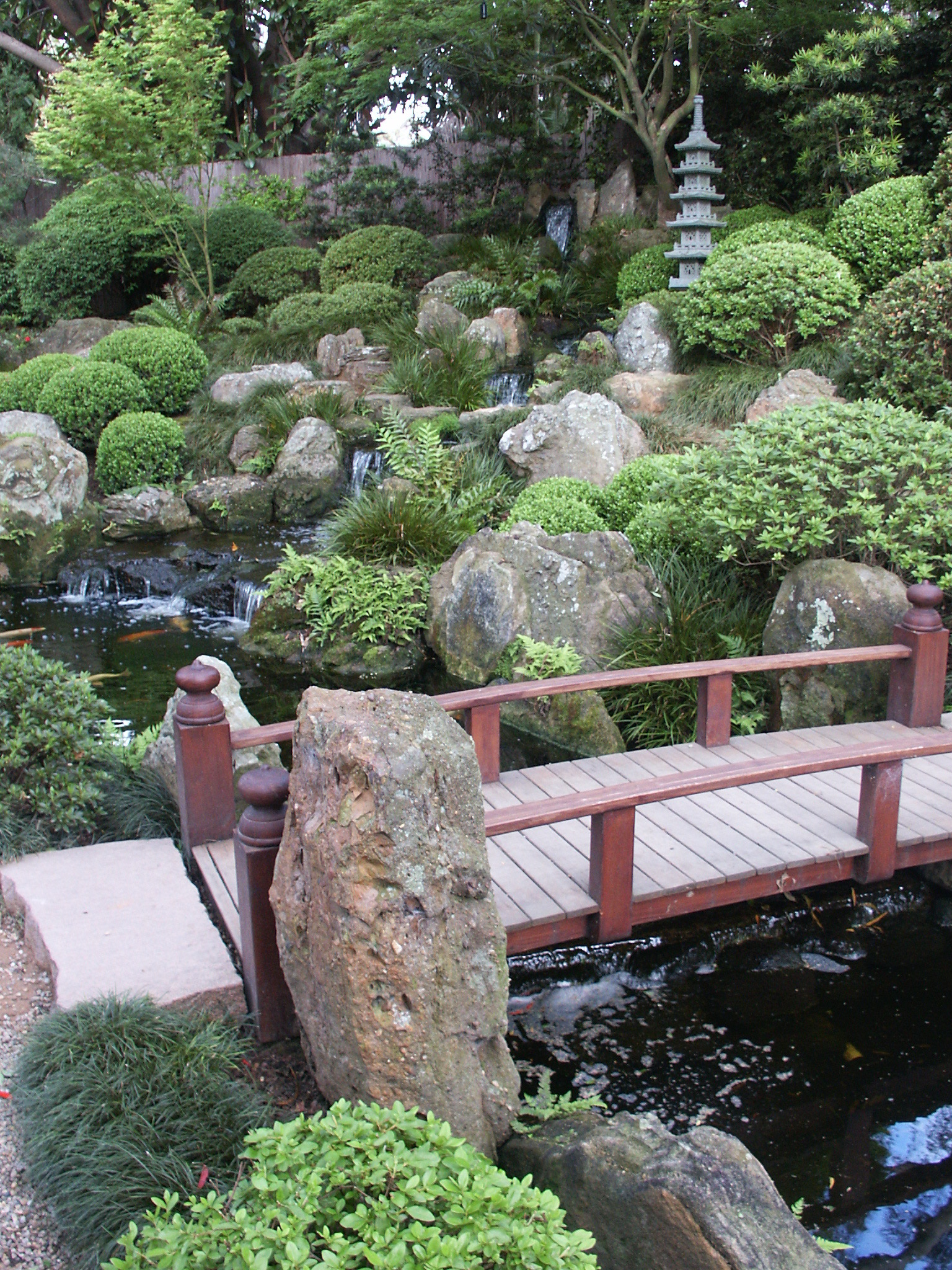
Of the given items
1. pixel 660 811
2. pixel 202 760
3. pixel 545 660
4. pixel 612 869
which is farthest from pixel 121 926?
pixel 545 660

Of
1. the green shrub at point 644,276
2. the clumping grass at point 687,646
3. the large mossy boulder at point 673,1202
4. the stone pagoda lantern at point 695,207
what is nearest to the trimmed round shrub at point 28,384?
the green shrub at point 644,276

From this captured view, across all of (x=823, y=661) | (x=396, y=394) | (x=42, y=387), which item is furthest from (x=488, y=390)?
(x=823, y=661)

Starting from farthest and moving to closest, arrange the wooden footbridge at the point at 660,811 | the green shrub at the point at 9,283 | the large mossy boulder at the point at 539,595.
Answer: the green shrub at the point at 9,283
the large mossy boulder at the point at 539,595
the wooden footbridge at the point at 660,811

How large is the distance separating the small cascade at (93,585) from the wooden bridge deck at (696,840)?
648 cm

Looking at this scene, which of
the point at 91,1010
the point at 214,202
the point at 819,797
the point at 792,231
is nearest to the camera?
the point at 91,1010

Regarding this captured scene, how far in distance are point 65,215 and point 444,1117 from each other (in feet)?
61.3

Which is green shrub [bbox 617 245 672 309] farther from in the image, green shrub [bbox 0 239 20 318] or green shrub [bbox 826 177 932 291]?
green shrub [bbox 0 239 20 318]

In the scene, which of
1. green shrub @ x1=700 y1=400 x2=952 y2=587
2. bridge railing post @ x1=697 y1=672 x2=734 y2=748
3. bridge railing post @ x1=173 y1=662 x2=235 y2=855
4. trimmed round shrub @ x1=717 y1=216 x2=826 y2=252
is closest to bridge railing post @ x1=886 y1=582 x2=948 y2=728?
green shrub @ x1=700 y1=400 x2=952 y2=587

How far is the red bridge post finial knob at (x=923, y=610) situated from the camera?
5562 mm

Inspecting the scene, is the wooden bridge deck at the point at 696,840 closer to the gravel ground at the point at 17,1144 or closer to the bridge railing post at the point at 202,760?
Answer: the bridge railing post at the point at 202,760

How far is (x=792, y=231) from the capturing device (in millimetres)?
11484

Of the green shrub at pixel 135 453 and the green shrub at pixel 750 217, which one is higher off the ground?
the green shrub at pixel 750 217

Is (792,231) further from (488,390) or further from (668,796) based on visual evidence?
(668,796)

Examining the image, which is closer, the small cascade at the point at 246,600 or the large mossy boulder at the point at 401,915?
the large mossy boulder at the point at 401,915
